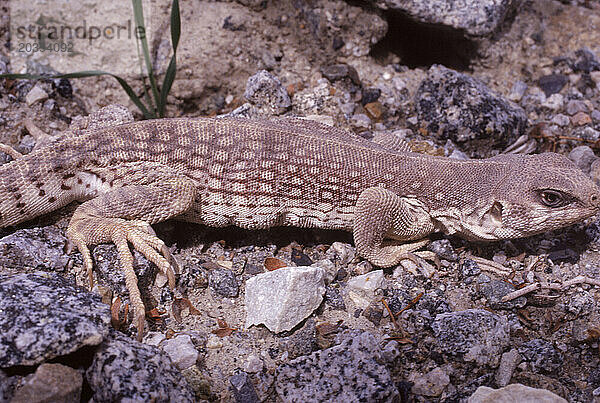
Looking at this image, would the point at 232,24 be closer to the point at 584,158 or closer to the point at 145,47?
the point at 145,47

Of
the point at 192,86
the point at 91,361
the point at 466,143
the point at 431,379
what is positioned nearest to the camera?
the point at 91,361

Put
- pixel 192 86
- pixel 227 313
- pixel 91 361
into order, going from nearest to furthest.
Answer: pixel 91 361 < pixel 227 313 < pixel 192 86

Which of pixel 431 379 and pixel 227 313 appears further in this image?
pixel 227 313

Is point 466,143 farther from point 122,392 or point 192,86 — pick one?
point 122,392

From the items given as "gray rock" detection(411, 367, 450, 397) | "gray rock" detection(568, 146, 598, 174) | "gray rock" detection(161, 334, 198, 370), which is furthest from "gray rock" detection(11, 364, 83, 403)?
"gray rock" detection(568, 146, 598, 174)

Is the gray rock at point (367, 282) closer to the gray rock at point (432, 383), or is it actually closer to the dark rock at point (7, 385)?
the gray rock at point (432, 383)

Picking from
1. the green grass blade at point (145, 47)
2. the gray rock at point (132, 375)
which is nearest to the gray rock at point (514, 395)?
the gray rock at point (132, 375)

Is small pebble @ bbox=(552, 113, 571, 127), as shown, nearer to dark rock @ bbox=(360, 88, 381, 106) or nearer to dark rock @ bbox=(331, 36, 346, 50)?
dark rock @ bbox=(360, 88, 381, 106)

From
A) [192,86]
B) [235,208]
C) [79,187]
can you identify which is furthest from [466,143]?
[79,187]
